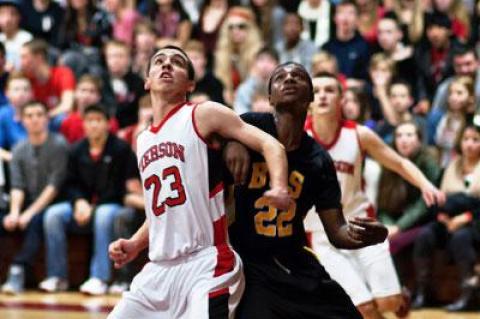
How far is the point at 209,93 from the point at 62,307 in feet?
9.85

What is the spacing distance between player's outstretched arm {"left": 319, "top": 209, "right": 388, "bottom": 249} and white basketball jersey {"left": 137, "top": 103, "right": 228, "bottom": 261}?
52 centimetres

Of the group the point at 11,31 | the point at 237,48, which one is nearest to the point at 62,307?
the point at 237,48

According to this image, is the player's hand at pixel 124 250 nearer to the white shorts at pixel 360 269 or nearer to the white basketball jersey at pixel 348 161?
the white shorts at pixel 360 269

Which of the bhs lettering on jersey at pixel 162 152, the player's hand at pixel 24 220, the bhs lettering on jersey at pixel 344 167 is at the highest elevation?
the bhs lettering on jersey at pixel 162 152

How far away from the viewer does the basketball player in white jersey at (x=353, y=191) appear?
24.9 feet

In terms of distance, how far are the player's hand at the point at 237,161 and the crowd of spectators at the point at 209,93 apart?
5.24 metres

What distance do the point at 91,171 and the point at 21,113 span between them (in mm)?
1133

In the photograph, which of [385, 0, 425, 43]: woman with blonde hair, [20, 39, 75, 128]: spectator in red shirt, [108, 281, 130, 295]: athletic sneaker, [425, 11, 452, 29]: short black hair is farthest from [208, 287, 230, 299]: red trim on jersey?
[385, 0, 425, 43]: woman with blonde hair

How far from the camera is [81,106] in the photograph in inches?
489

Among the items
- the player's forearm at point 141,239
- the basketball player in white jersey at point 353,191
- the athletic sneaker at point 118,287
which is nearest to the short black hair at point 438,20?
the athletic sneaker at point 118,287

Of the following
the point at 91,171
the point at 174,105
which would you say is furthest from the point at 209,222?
the point at 91,171

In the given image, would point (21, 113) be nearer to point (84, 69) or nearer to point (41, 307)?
point (84, 69)

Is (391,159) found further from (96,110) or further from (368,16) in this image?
(368,16)

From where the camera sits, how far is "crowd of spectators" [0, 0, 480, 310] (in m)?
10.8
